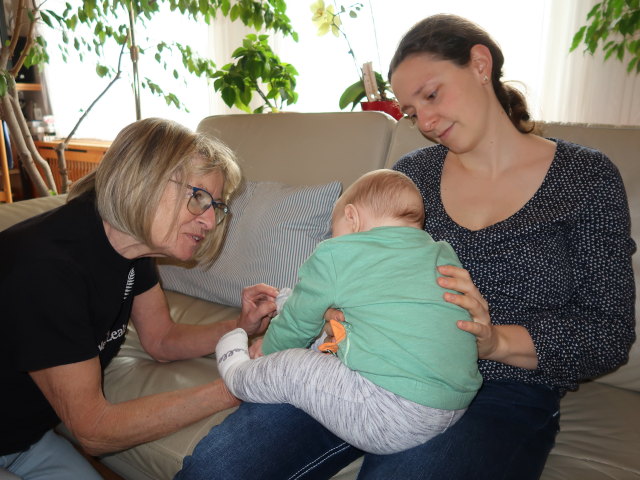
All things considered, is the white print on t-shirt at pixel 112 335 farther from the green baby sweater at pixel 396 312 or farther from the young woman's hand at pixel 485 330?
the young woman's hand at pixel 485 330

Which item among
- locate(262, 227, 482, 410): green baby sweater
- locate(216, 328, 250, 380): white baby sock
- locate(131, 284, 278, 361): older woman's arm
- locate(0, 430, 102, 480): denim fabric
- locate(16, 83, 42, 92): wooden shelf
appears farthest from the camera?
locate(16, 83, 42, 92): wooden shelf

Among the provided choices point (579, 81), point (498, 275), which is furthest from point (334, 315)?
point (579, 81)

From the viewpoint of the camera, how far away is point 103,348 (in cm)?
114

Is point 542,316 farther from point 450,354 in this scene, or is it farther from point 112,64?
point 112,64

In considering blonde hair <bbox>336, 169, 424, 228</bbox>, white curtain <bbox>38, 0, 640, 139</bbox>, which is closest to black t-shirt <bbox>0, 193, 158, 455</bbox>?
blonde hair <bbox>336, 169, 424, 228</bbox>

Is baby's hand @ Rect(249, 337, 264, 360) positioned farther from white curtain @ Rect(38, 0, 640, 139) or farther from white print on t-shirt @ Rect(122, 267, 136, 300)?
white curtain @ Rect(38, 0, 640, 139)

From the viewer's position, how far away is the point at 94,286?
1.01 m

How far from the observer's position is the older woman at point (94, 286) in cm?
90

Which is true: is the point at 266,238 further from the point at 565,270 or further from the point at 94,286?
the point at 565,270

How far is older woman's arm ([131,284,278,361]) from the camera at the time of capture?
1287 mm

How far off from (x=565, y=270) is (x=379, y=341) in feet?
1.67

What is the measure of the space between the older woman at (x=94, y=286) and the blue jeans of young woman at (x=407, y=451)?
123 millimetres

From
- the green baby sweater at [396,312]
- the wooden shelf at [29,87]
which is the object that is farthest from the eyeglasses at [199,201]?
the wooden shelf at [29,87]

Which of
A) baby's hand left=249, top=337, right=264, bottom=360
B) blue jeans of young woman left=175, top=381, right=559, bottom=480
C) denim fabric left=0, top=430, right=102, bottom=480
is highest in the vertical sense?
baby's hand left=249, top=337, right=264, bottom=360
